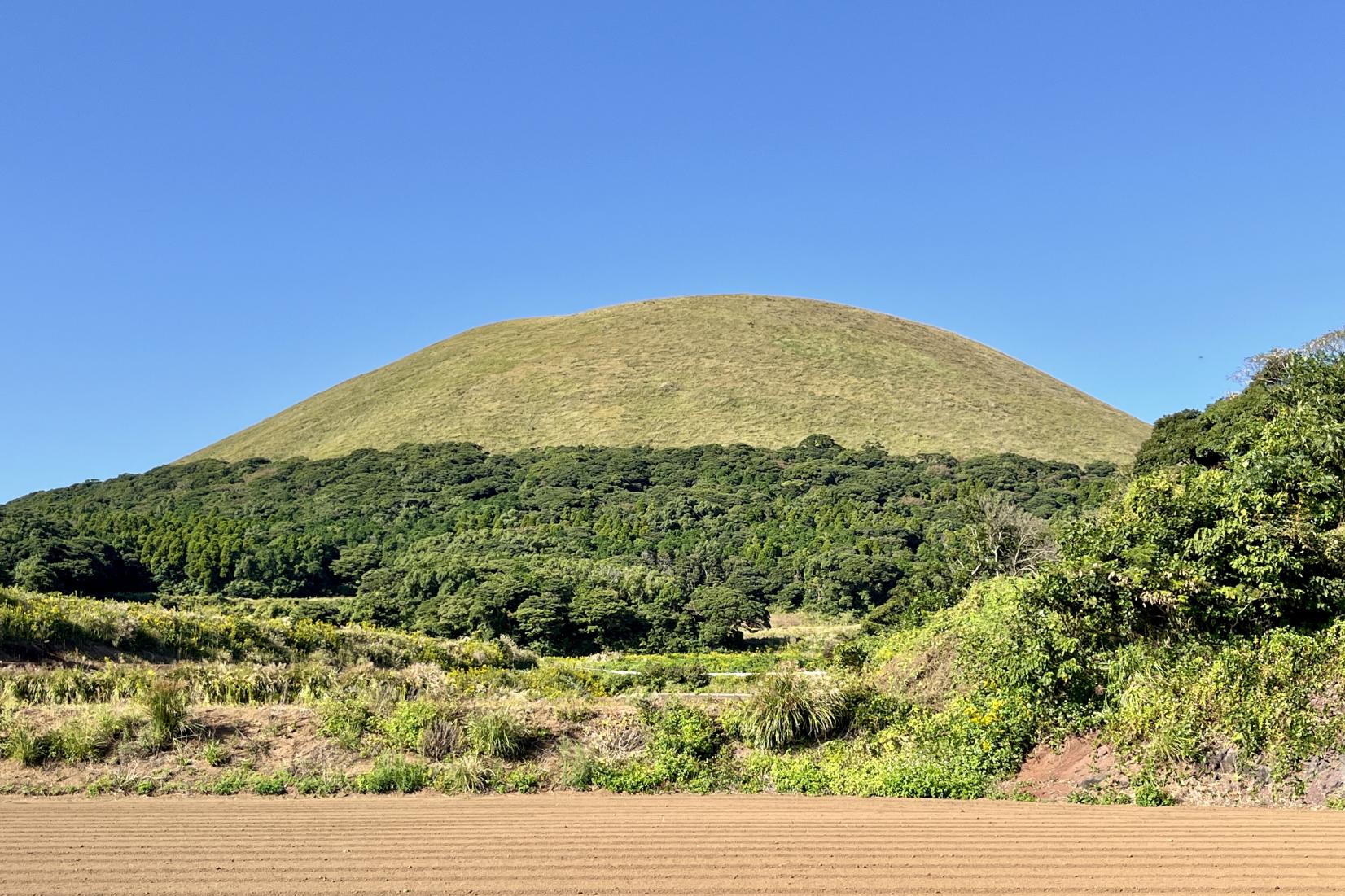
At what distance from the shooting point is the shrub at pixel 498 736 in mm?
12766

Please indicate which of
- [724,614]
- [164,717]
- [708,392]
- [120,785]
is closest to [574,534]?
[724,614]

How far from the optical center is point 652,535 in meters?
76.6

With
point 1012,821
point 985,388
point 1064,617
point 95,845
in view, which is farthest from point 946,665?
point 985,388

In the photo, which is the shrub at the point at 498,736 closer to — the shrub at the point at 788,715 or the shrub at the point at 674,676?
the shrub at the point at 788,715

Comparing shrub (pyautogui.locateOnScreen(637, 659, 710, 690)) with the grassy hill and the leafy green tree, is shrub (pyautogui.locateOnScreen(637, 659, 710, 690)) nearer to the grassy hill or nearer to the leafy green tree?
the leafy green tree

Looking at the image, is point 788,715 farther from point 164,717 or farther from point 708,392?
point 708,392

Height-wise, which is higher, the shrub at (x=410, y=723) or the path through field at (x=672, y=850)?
the shrub at (x=410, y=723)

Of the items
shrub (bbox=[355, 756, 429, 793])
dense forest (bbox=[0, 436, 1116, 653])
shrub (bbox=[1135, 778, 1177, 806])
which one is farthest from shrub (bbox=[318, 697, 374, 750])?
dense forest (bbox=[0, 436, 1116, 653])

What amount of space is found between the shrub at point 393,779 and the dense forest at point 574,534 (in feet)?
68.0

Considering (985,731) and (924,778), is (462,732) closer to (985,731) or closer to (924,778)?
(924,778)

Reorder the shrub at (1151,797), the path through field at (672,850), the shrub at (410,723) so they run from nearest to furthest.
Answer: the path through field at (672,850), the shrub at (1151,797), the shrub at (410,723)

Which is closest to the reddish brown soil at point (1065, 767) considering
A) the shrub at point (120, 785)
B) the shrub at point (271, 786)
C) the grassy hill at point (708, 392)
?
the shrub at point (271, 786)

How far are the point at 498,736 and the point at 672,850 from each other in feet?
17.1

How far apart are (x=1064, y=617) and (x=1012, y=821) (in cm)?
562
